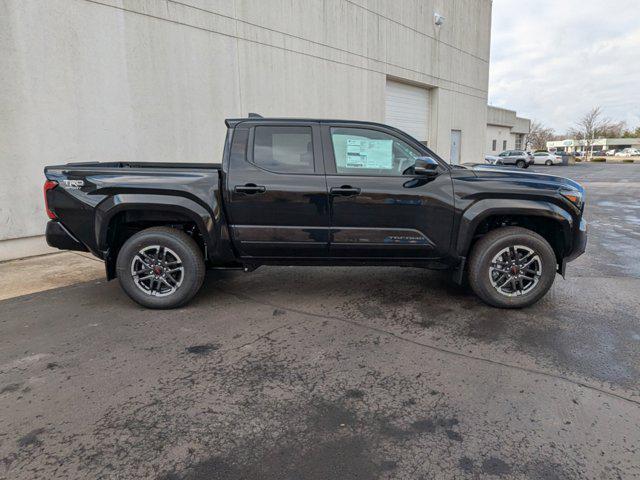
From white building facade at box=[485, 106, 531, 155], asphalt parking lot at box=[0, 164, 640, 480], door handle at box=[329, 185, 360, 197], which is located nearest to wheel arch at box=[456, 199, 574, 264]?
asphalt parking lot at box=[0, 164, 640, 480]

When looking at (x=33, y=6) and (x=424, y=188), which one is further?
(x=33, y=6)

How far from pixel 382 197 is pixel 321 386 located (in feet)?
6.89

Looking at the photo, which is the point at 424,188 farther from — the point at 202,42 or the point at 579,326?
the point at 202,42

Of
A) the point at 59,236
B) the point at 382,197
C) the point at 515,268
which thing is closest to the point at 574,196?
the point at 515,268

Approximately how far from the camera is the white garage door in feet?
52.7

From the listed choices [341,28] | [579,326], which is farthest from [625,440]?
[341,28]

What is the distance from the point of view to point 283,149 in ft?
14.9

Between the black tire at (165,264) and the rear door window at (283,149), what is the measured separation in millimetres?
1171

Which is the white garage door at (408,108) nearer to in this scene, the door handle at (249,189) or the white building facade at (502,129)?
the door handle at (249,189)

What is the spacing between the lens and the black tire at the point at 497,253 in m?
4.40

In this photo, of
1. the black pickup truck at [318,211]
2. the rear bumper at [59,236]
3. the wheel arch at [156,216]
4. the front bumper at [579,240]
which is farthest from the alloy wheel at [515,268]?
the rear bumper at [59,236]

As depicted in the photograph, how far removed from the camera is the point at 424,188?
441 centimetres

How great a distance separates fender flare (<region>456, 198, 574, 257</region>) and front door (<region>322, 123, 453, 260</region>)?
→ 0.18m

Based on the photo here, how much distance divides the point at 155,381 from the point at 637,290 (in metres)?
5.52
